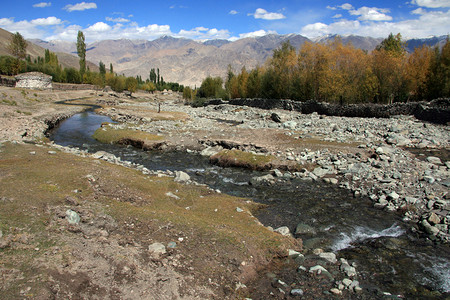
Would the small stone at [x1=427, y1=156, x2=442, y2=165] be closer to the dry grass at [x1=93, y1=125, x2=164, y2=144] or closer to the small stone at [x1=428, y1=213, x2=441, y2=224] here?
the small stone at [x1=428, y1=213, x2=441, y2=224]

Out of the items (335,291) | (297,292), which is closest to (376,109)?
(335,291)

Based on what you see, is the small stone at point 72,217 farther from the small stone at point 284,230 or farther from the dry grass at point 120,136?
the dry grass at point 120,136

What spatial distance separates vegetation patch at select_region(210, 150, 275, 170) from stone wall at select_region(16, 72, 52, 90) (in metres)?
77.6

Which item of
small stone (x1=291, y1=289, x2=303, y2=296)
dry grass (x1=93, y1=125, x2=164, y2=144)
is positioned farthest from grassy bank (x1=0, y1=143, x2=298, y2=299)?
dry grass (x1=93, y1=125, x2=164, y2=144)

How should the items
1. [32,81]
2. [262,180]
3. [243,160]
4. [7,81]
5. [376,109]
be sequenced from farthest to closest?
[32,81], [7,81], [376,109], [243,160], [262,180]

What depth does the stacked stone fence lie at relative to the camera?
31719 millimetres

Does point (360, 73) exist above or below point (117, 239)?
above

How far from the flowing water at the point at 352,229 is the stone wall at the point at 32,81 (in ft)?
250

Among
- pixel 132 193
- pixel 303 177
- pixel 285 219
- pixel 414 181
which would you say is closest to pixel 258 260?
pixel 285 219

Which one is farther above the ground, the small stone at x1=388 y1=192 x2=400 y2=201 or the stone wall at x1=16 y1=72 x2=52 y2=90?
the stone wall at x1=16 y1=72 x2=52 y2=90

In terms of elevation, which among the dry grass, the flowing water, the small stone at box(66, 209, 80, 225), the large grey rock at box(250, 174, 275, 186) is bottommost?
the flowing water

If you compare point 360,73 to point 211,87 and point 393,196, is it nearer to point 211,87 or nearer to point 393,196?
point 393,196

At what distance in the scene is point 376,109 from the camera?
127ft

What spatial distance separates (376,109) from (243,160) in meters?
27.7
